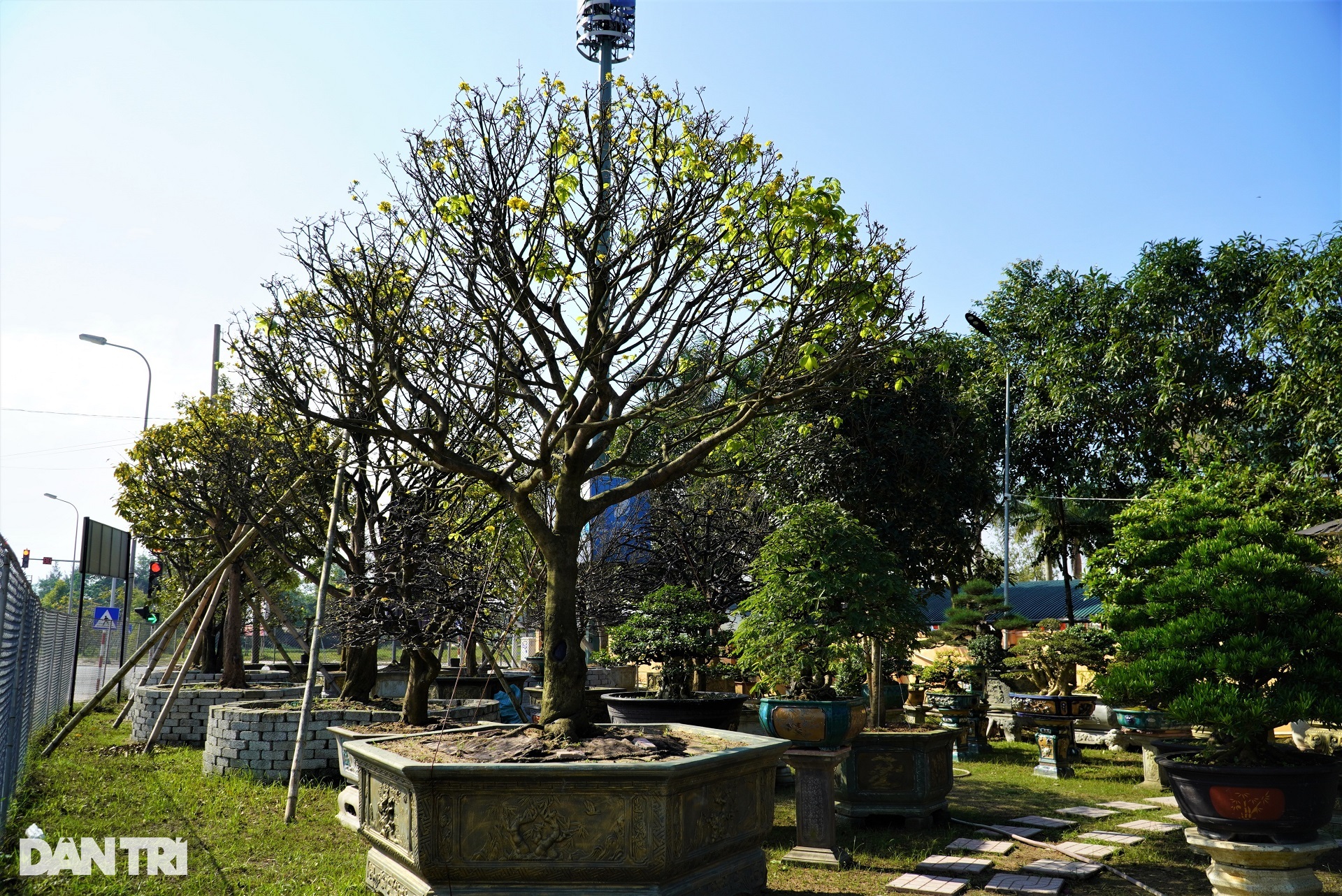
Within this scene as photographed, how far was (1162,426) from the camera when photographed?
20.8m

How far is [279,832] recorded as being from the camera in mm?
7648

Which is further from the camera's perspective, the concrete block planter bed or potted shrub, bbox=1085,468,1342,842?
the concrete block planter bed

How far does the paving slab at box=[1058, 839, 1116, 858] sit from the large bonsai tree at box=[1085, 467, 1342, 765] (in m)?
1.56

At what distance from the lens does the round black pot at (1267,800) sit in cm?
532

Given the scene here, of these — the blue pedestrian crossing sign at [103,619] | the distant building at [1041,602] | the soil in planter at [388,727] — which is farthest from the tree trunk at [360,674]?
the distant building at [1041,602]

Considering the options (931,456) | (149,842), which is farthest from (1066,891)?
(931,456)

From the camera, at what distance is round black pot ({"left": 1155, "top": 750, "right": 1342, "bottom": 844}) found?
532cm

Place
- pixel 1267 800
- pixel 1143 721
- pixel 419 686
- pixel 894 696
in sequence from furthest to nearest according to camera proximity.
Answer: pixel 894 696 → pixel 1143 721 → pixel 419 686 → pixel 1267 800

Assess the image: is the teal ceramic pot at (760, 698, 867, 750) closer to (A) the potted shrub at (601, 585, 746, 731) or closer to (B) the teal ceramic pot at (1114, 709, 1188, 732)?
(A) the potted shrub at (601, 585, 746, 731)

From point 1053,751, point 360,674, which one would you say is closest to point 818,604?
point 1053,751

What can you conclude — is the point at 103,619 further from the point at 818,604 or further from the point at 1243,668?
the point at 1243,668

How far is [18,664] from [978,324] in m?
21.6

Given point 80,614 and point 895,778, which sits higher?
point 80,614

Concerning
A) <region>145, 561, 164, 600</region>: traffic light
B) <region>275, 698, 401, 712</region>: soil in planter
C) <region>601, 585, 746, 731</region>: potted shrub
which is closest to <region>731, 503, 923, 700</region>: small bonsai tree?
<region>601, 585, 746, 731</region>: potted shrub
